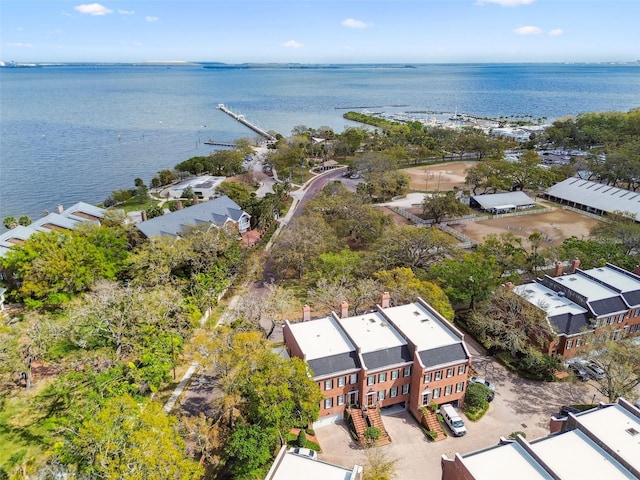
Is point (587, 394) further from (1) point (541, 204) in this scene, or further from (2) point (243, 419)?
(1) point (541, 204)

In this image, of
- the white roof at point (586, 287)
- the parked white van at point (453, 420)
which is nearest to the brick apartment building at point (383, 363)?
the parked white van at point (453, 420)

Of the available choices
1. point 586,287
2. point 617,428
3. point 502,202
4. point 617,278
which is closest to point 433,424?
point 617,428

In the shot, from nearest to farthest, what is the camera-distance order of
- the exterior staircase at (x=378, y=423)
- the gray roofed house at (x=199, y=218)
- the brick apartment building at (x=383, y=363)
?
the exterior staircase at (x=378, y=423) < the brick apartment building at (x=383, y=363) < the gray roofed house at (x=199, y=218)

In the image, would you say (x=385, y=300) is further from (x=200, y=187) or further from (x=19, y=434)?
(x=200, y=187)

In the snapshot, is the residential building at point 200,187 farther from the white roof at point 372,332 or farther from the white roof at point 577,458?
the white roof at point 577,458

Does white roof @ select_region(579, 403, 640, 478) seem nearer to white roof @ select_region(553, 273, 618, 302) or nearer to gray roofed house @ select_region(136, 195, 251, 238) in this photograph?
white roof @ select_region(553, 273, 618, 302)

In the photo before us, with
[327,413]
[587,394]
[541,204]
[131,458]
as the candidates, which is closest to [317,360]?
[327,413]

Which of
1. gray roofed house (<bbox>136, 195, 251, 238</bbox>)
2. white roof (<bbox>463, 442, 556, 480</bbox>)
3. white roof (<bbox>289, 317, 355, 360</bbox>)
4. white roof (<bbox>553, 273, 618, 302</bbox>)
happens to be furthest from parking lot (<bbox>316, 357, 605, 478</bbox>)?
gray roofed house (<bbox>136, 195, 251, 238</bbox>)
